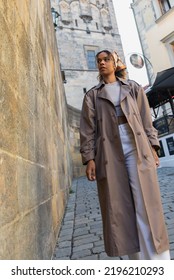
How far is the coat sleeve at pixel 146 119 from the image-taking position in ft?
6.46

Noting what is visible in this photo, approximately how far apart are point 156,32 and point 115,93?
581 inches

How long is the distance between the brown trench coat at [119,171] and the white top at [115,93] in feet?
0.12

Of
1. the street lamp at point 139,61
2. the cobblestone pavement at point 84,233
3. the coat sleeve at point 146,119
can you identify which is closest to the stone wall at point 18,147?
the cobblestone pavement at point 84,233

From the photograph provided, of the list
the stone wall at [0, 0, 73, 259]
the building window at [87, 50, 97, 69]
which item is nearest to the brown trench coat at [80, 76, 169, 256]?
the stone wall at [0, 0, 73, 259]

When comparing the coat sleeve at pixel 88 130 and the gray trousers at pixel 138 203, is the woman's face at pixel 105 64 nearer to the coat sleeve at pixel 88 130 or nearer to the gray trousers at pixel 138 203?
the coat sleeve at pixel 88 130

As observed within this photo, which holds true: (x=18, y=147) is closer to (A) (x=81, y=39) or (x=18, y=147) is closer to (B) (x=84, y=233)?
(B) (x=84, y=233)

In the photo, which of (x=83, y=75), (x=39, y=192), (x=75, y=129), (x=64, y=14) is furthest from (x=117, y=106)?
(x=64, y=14)

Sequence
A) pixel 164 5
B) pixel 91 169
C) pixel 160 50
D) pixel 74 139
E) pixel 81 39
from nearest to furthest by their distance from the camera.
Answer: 1. pixel 91 169
2. pixel 74 139
3. pixel 160 50
4. pixel 164 5
5. pixel 81 39

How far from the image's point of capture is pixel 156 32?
1477 cm

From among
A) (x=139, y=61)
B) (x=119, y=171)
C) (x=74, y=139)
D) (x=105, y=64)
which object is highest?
(x=139, y=61)

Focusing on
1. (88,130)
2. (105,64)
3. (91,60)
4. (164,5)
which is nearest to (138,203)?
(88,130)

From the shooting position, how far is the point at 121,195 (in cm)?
175

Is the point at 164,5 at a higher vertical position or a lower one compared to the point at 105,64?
higher

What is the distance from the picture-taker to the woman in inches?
66.2
